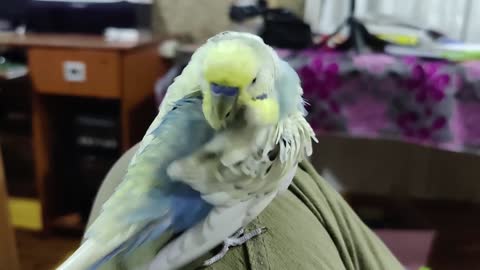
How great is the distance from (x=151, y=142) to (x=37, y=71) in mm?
1547

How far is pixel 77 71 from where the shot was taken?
184 cm

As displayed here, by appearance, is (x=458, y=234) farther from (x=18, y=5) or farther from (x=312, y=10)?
(x=18, y=5)

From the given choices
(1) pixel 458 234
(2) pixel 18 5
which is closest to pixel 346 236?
(1) pixel 458 234

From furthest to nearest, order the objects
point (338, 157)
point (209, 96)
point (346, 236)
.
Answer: point (338, 157), point (346, 236), point (209, 96)

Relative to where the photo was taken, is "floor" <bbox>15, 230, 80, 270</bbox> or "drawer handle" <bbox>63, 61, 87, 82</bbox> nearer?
"drawer handle" <bbox>63, 61, 87, 82</bbox>

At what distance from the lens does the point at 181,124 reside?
455 mm

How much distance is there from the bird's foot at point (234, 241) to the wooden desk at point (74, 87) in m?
1.37

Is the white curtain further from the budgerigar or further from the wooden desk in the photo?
the budgerigar

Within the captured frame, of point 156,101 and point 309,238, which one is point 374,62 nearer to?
point 156,101

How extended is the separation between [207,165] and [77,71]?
152cm

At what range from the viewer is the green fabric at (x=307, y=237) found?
505 millimetres

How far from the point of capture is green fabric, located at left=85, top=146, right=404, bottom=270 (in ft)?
1.66

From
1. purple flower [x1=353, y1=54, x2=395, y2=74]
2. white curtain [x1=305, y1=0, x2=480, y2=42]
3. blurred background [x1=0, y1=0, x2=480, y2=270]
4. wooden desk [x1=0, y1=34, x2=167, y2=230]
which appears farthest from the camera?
white curtain [x1=305, y1=0, x2=480, y2=42]

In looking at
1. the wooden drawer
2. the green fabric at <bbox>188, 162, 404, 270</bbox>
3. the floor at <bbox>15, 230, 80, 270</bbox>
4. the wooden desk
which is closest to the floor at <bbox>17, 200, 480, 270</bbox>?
the floor at <bbox>15, 230, 80, 270</bbox>
